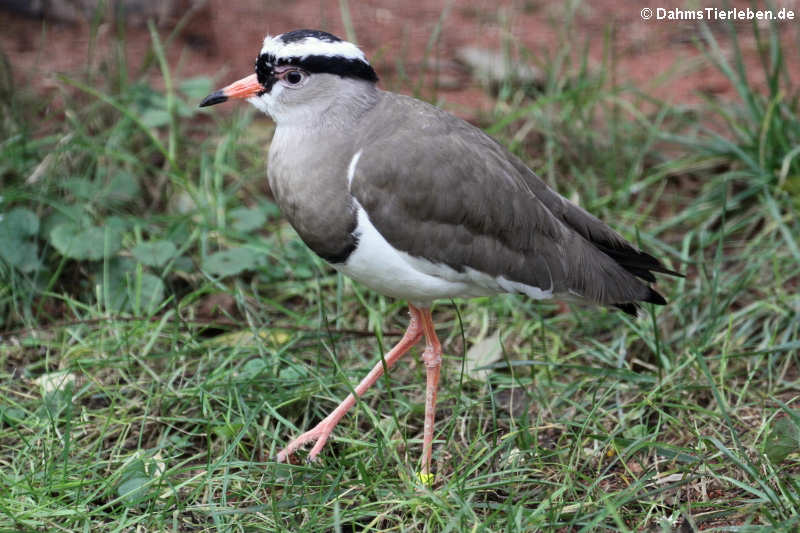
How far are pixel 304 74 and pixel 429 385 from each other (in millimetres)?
1272

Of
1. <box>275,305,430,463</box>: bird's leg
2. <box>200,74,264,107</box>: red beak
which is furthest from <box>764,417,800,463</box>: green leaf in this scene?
<box>200,74,264,107</box>: red beak

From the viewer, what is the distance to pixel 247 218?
15.4 feet

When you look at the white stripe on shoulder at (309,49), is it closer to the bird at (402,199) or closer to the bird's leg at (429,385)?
the bird at (402,199)

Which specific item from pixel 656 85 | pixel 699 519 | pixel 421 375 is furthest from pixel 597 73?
pixel 699 519

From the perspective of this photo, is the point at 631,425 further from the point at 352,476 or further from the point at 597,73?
the point at 597,73

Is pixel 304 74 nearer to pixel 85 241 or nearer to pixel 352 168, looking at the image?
pixel 352 168

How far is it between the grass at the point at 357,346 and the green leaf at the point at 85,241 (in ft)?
0.05

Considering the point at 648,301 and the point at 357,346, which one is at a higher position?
the point at 648,301

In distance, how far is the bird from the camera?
3172 millimetres

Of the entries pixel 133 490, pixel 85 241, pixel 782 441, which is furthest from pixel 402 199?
pixel 85 241

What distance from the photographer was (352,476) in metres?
3.45

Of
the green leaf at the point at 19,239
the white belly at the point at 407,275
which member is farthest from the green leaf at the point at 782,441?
the green leaf at the point at 19,239

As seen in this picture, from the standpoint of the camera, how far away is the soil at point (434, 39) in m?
5.88

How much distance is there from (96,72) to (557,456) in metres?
3.55
